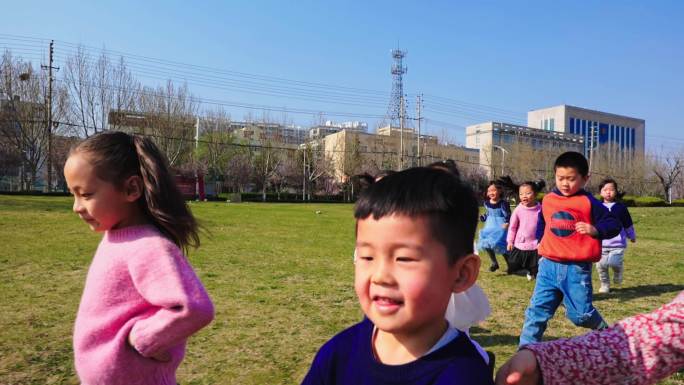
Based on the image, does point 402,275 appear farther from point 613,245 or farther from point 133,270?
point 613,245

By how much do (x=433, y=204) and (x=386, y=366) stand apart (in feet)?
1.35

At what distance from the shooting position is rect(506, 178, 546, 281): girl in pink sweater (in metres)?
7.20

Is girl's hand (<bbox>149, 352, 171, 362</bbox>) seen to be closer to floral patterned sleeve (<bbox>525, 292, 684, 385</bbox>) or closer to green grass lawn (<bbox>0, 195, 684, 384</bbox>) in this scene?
green grass lawn (<bbox>0, 195, 684, 384</bbox>)

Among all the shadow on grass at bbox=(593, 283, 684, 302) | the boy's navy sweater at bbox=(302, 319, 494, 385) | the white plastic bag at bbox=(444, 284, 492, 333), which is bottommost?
the shadow on grass at bbox=(593, 283, 684, 302)

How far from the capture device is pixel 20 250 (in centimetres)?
945

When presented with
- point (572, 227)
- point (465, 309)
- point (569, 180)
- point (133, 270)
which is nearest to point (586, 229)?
Result: point (572, 227)

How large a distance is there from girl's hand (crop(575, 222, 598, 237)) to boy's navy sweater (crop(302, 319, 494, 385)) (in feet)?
10.3

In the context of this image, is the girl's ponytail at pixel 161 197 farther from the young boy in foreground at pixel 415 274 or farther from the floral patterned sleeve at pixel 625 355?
the floral patterned sleeve at pixel 625 355

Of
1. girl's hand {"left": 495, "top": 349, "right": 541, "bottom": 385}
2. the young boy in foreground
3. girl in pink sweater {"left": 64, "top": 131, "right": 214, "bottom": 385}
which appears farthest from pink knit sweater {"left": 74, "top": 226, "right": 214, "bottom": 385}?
girl's hand {"left": 495, "top": 349, "right": 541, "bottom": 385}

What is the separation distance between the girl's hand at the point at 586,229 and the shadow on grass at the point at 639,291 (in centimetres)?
284

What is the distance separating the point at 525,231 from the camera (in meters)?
7.48

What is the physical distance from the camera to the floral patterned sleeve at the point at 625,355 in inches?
47.3

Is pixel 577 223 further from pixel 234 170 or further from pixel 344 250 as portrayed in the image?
pixel 234 170

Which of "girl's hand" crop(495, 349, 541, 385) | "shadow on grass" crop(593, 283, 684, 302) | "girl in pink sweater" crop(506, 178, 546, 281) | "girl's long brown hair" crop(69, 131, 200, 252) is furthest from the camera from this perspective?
"girl in pink sweater" crop(506, 178, 546, 281)
